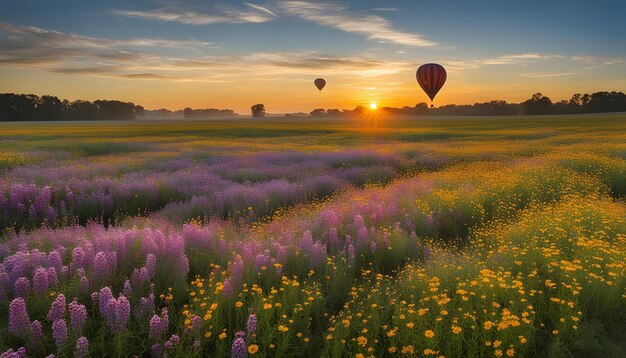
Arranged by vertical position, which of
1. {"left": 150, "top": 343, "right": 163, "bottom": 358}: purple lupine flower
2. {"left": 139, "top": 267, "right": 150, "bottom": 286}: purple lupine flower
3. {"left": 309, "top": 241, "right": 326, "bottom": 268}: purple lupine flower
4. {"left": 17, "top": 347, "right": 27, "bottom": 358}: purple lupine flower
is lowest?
{"left": 150, "top": 343, "right": 163, "bottom": 358}: purple lupine flower

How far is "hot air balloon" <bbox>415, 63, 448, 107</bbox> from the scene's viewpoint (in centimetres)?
3706

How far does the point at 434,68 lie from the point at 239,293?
117 ft

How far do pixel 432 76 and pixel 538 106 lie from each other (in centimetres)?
9512

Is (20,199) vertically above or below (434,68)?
below

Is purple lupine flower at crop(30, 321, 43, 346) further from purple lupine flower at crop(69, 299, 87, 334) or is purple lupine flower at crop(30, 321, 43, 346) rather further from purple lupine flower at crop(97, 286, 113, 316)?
purple lupine flower at crop(97, 286, 113, 316)

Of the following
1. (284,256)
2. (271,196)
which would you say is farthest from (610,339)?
(271,196)

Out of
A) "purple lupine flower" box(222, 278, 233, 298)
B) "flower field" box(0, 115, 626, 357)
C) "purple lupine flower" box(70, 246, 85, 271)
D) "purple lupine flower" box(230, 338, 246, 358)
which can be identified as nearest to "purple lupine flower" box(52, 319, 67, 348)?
"flower field" box(0, 115, 626, 357)

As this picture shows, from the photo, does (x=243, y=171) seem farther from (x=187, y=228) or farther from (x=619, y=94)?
(x=619, y=94)

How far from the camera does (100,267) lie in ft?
17.3

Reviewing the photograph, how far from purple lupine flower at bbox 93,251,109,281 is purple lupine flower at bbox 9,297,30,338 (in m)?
1.16

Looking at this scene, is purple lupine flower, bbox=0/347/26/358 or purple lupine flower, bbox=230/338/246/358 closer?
purple lupine flower, bbox=0/347/26/358

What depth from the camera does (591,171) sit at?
1664cm

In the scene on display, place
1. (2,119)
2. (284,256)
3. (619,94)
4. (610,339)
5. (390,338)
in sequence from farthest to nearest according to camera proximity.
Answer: (619,94) < (2,119) < (284,256) < (610,339) < (390,338)

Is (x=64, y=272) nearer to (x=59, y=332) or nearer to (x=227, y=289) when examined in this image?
(x=59, y=332)
